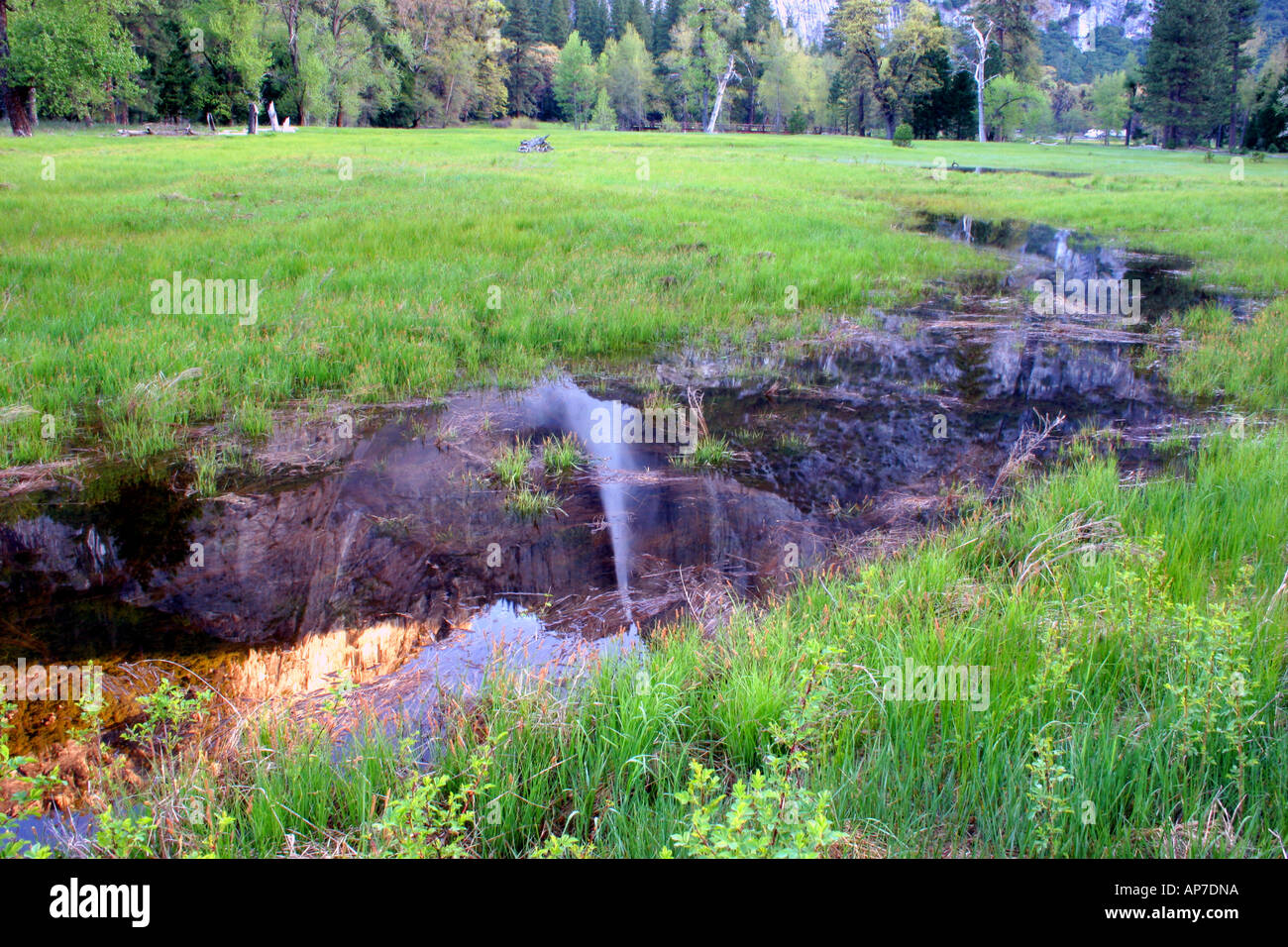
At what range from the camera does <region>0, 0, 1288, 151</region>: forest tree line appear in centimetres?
4369

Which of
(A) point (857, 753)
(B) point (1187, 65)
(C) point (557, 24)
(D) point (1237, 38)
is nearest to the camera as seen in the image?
(A) point (857, 753)

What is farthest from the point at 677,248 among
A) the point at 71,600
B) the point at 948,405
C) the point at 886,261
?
the point at 71,600

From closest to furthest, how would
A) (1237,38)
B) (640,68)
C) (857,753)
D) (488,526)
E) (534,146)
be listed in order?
1. (857,753)
2. (488,526)
3. (534,146)
4. (1237,38)
5. (640,68)

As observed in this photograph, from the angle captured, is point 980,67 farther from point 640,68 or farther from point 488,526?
point 488,526

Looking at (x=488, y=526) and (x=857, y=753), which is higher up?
(x=488, y=526)

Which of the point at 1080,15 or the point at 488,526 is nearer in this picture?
the point at 488,526

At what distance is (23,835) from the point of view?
109 inches

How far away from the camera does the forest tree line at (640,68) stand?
43.7 m

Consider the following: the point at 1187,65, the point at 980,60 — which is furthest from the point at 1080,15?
the point at 1187,65

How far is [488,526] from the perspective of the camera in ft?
18.5

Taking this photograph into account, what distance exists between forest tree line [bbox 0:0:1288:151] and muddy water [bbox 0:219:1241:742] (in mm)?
30118

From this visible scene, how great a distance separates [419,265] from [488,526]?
773cm

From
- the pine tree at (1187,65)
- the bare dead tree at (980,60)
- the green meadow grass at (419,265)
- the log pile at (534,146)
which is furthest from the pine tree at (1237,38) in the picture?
the log pile at (534,146)

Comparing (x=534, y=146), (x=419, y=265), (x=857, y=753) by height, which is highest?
(x=534, y=146)
